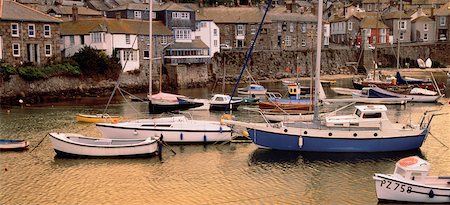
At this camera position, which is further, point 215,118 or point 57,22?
point 57,22

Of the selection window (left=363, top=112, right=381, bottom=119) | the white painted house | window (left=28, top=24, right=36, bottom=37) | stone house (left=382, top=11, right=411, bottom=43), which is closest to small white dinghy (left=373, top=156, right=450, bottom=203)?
window (left=363, top=112, right=381, bottom=119)

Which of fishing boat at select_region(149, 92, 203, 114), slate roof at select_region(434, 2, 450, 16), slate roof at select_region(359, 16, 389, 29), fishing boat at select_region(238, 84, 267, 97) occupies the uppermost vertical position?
slate roof at select_region(434, 2, 450, 16)

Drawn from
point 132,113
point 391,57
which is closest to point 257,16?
point 391,57

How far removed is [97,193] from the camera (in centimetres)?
2662

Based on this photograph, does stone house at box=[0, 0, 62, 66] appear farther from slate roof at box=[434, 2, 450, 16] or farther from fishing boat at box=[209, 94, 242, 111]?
slate roof at box=[434, 2, 450, 16]

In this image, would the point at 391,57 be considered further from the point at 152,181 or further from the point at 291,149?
the point at 152,181

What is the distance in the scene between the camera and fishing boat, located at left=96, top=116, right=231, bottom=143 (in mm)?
35438

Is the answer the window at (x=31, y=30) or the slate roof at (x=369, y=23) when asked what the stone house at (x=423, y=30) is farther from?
the window at (x=31, y=30)

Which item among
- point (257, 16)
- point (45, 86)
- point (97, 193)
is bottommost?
point (97, 193)

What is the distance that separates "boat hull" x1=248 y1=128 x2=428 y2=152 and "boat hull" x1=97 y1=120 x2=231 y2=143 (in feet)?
12.8

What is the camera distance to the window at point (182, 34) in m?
79.9

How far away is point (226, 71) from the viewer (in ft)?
287

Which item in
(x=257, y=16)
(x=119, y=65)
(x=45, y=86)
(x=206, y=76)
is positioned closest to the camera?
(x=45, y=86)

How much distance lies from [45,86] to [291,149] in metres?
38.3
